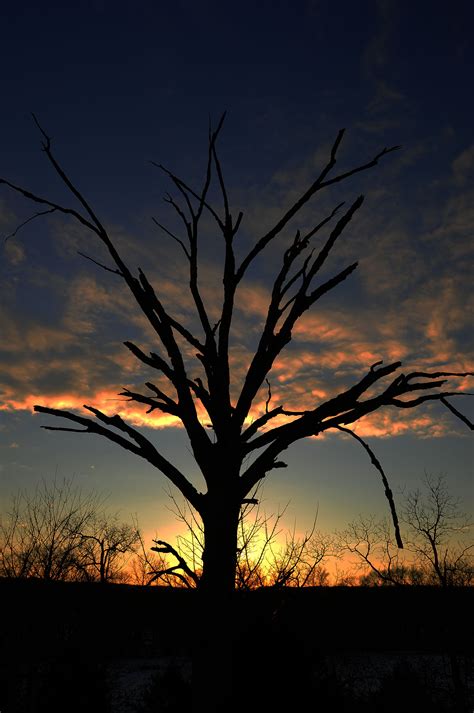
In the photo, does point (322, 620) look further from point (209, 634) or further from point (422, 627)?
point (209, 634)

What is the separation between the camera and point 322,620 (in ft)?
→ 82.3

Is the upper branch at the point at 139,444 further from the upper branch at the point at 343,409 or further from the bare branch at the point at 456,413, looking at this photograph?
the bare branch at the point at 456,413

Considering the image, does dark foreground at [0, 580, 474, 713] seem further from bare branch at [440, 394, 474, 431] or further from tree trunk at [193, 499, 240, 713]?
bare branch at [440, 394, 474, 431]

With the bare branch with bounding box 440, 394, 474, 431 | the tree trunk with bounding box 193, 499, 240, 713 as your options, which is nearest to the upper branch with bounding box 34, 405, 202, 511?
the tree trunk with bounding box 193, 499, 240, 713

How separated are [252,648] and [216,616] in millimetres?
4310

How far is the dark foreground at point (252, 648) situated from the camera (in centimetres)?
586

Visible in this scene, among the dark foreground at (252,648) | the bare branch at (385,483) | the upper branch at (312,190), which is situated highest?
the upper branch at (312,190)

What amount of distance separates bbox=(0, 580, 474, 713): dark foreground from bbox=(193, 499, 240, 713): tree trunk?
9 cm

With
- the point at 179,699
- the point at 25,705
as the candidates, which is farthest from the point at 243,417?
the point at 25,705

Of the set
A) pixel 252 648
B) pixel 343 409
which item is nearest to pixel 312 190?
pixel 343 409

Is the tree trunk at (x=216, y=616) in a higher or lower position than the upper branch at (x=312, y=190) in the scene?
lower

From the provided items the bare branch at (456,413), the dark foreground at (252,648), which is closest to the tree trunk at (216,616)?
the dark foreground at (252,648)

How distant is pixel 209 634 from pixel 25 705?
1300 centimetres

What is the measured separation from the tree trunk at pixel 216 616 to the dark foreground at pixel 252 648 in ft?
0.31
